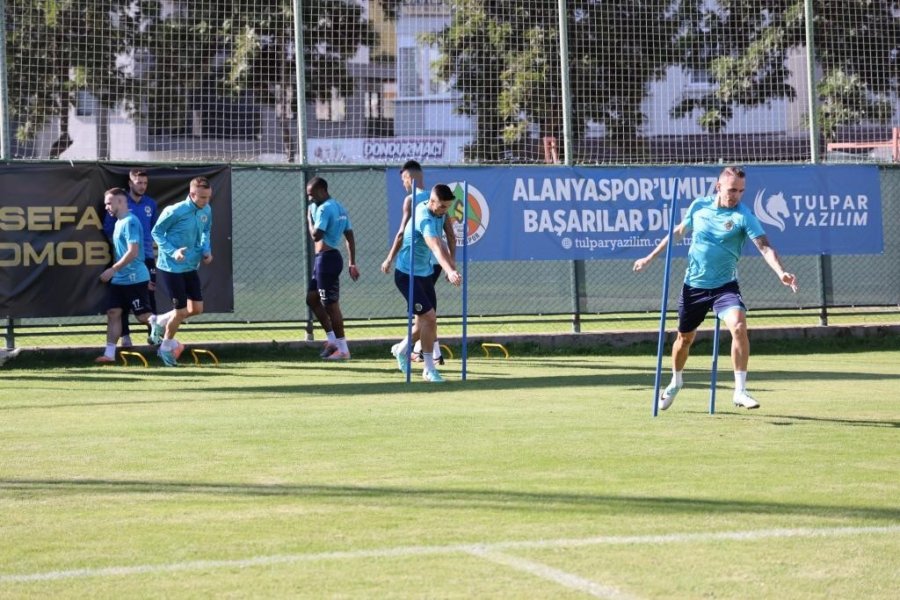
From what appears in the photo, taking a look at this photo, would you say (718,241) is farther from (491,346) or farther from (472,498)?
(491,346)

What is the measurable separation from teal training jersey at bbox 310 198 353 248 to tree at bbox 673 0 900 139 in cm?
563

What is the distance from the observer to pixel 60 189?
16266 millimetres

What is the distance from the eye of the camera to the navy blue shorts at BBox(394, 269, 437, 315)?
13.8 meters

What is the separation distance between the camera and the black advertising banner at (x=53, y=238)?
16.1 m

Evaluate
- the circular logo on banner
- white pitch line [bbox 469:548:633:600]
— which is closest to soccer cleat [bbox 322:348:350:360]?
the circular logo on banner

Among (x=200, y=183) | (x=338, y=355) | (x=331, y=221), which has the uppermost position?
(x=200, y=183)

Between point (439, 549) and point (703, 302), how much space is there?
594 centimetres

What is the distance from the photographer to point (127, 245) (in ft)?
51.6

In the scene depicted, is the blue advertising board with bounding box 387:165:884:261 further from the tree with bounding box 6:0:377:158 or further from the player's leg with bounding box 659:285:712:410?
the player's leg with bounding box 659:285:712:410

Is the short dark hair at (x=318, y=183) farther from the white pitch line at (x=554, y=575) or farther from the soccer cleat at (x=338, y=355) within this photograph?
the white pitch line at (x=554, y=575)

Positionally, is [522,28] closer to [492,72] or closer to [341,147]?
[492,72]

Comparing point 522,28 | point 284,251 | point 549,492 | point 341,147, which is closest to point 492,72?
point 522,28

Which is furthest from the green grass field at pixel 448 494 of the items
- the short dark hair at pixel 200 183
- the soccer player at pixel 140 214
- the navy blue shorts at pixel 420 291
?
the soccer player at pixel 140 214

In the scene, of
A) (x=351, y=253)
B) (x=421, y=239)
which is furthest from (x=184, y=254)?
(x=421, y=239)
